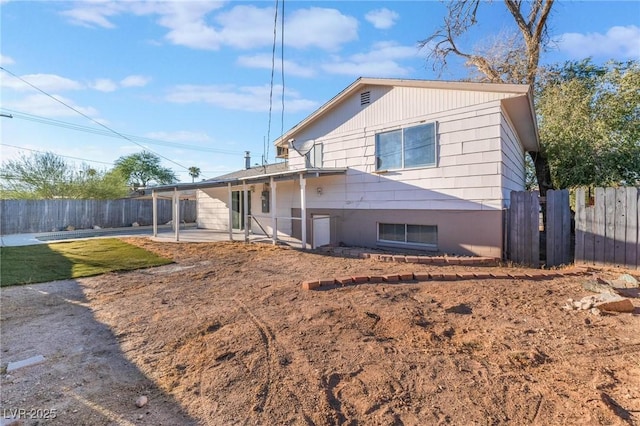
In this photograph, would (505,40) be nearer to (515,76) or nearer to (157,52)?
(515,76)

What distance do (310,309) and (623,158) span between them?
12911mm

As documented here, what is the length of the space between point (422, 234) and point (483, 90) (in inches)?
152

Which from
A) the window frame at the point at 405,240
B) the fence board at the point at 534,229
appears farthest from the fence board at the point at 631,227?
the window frame at the point at 405,240

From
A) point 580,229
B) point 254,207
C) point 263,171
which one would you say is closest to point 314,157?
point 254,207

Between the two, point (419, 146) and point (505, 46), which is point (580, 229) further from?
point (505, 46)

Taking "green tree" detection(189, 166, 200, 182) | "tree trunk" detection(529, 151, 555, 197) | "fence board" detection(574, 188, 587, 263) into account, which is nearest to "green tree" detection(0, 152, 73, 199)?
"green tree" detection(189, 166, 200, 182)

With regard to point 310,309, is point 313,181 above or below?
above

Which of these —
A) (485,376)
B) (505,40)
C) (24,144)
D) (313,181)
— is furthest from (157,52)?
(24,144)

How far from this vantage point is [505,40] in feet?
45.0

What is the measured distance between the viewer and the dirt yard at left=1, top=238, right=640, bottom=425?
221cm

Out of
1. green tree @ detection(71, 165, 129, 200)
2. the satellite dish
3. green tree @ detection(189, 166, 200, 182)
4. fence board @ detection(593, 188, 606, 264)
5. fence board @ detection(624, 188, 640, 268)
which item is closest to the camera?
fence board @ detection(624, 188, 640, 268)

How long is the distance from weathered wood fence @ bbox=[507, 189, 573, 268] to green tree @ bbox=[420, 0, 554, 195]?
7011mm

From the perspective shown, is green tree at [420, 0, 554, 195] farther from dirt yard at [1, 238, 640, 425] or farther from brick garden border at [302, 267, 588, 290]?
dirt yard at [1, 238, 640, 425]

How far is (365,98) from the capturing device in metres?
9.28
